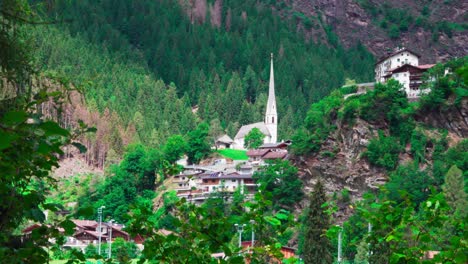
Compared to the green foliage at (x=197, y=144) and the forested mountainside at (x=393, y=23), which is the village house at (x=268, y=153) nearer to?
the green foliage at (x=197, y=144)

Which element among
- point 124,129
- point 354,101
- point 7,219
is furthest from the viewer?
point 124,129

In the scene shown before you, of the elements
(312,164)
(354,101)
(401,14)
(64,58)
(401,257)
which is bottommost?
(401,257)

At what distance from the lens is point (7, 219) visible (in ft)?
26.0

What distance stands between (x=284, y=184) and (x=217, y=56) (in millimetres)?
86296

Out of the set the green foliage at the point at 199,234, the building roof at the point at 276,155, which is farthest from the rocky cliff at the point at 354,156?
the green foliage at the point at 199,234

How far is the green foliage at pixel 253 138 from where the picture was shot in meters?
115

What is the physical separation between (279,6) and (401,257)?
17134cm

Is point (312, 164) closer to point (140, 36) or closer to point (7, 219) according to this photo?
point (7, 219)

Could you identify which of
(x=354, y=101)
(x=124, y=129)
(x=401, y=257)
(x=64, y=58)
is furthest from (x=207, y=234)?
(x=64, y=58)

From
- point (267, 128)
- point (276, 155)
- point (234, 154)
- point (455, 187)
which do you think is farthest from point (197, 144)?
point (455, 187)

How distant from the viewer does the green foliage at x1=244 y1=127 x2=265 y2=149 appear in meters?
115

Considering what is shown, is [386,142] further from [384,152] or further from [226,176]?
[226,176]

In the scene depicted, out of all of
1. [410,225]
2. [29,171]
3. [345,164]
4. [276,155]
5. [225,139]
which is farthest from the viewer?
[225,139]

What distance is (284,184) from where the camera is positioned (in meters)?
79.2
